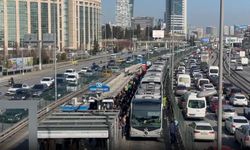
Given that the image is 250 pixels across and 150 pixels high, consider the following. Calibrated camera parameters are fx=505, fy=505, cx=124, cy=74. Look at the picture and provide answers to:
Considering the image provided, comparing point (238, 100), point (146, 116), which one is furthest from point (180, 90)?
point (146, 116)

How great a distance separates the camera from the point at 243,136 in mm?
19531

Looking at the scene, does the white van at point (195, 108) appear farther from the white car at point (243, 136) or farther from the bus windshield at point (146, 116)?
the white car at point (243, 136)

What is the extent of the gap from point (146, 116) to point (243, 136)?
4.26 metres

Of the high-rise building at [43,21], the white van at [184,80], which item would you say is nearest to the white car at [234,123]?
the white van at [184,80]

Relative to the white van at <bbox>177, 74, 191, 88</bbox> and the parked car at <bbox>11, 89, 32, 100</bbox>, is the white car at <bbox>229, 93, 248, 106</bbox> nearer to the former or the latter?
the white van at <bbox>177, 74, 191, 88</bbox>

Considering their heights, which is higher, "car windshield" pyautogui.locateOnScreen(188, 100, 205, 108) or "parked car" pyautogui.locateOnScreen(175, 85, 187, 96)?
"car windshield" pyautogui.locateOnScreen(188, 100, 205, 108)

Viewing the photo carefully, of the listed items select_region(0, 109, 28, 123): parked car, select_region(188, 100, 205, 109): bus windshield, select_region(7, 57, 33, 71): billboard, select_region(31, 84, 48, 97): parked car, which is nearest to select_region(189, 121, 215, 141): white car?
select_region(188, 100, 205, 109): bus windshield

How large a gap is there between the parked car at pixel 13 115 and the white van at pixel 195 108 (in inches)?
378

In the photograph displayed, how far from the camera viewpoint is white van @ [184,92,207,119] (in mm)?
28281

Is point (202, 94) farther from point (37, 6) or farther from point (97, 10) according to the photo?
point (97, 10)

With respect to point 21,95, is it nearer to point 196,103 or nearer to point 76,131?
point 196,103

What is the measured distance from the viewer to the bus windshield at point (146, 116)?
21.4 meters

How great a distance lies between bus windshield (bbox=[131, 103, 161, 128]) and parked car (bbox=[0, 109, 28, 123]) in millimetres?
5277

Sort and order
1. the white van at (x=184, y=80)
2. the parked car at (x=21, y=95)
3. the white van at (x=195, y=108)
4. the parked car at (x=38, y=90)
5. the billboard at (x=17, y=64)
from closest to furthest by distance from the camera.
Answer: the white van at (x=195, y=108)
the parked car at (x=21, y=95)
the parked car at (x=38, y=90)
the white van at (x=184, y=80)
the billboard at (x=17, y=64)
